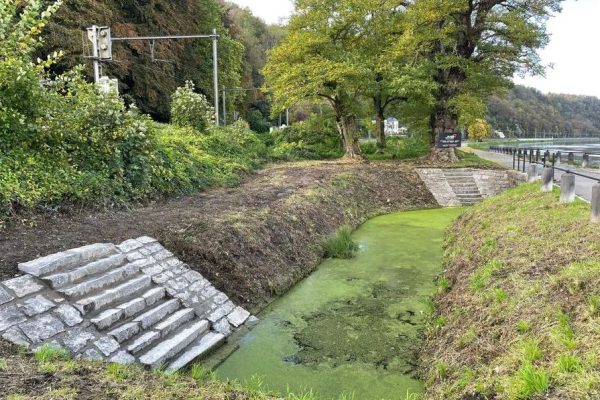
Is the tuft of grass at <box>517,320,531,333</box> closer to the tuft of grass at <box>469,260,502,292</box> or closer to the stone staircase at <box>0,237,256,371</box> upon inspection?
the tuft of grass at <box>469,260,502,292</box>

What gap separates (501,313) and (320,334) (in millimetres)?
2126

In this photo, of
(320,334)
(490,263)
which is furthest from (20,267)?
(490,263)

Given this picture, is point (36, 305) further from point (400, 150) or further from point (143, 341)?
point (400, 150)

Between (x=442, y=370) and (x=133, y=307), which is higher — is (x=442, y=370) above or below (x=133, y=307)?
below

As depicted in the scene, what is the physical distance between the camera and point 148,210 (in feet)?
26.7

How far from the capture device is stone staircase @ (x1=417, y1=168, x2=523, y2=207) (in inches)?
619

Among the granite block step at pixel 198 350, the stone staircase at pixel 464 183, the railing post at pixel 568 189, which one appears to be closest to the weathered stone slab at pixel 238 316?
the granite block step at pixel 198 350

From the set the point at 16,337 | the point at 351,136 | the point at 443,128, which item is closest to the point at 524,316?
the point at 16,337

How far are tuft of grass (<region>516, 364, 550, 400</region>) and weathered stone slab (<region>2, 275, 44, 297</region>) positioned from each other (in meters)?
4.29

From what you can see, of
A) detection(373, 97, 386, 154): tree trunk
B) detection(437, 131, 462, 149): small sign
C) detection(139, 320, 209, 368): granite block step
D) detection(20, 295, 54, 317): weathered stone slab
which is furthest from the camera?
detection(373, 97, 386, 154): tree trunk

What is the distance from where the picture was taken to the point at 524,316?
4.18 meters

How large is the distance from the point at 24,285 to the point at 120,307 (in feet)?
3.02

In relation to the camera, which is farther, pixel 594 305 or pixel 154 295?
pixel 154 295

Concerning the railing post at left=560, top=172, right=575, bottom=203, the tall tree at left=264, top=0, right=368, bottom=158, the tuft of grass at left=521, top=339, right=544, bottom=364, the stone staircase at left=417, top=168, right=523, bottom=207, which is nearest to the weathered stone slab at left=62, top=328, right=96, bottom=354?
the tuft of grass at left=521, top=339, right=544, bottom=364
